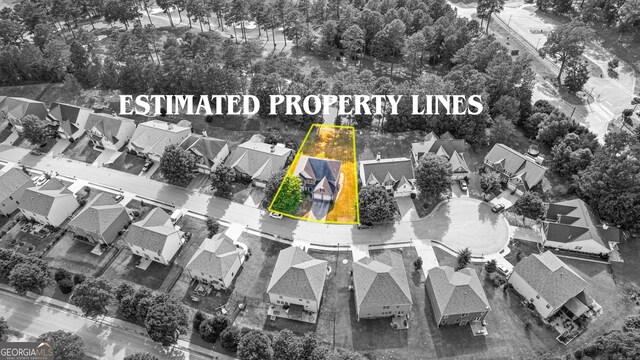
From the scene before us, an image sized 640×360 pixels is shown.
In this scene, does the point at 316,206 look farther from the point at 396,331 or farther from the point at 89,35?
the point at 89,35

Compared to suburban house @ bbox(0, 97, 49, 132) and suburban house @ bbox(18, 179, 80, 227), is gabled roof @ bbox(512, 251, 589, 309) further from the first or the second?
suburban house @ bbox(0, 97, 49, 132)

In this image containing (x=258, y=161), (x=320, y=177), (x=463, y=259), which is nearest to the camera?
(x=463, y=259)

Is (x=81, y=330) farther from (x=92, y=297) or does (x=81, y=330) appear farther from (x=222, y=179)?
(x=222, y=179)

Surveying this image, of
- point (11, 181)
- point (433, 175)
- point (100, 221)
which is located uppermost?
point (433, 175)

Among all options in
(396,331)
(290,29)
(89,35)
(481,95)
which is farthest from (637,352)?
(89,35)

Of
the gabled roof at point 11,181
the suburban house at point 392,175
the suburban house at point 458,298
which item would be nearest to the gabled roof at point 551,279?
the suburban house at point 458,298

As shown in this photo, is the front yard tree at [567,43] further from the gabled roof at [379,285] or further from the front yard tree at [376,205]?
the gabled roof at [379,285]

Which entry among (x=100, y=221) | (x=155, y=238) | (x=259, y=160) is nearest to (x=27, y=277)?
(x=100, y=221)

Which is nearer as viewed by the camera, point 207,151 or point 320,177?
point 320,177
